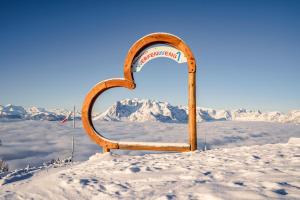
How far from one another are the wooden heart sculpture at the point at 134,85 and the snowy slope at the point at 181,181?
11.1 ft

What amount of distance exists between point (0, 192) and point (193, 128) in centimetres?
715

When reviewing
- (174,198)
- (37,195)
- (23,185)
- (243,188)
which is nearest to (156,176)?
(174,198)

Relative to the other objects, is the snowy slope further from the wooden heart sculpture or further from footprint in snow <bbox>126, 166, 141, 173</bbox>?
the wooden heart sculpture

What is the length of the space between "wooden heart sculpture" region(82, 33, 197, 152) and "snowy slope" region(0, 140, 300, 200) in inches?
133

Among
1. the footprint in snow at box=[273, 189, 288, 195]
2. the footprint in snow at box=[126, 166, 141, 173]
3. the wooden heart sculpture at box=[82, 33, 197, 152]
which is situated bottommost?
the footprint in snow at box=[126, 166, 141, 173]

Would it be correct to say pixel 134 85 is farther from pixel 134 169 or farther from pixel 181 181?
pixel 181 181

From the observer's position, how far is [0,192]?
6.25 metres

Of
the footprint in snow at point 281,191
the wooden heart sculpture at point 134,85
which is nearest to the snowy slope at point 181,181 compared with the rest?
the footprint in snow at point 281,191

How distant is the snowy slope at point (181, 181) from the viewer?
4539mm

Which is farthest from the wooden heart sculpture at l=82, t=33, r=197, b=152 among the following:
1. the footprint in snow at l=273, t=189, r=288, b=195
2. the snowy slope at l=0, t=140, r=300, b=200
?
the footprint in snow at l=273, t=189, r=288, b=195

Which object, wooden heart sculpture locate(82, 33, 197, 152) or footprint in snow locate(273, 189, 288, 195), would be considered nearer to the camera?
footprint in snow locate(273, 189, 288, 195)

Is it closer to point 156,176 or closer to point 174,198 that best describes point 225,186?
point 174,198

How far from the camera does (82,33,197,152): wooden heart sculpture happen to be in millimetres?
11094

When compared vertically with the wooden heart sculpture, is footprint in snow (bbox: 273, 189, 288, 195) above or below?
below
